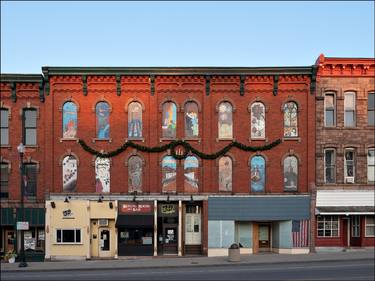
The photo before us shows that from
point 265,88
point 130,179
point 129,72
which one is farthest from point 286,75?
point 130,179

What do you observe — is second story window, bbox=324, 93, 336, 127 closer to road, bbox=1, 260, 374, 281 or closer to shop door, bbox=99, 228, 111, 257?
road, bbox=1, 260, 374, 281

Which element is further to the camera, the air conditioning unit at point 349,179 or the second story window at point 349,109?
the second story window at point 349,109

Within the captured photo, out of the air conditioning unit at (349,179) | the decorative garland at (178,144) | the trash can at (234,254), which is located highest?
the decorative garland at (178,144)

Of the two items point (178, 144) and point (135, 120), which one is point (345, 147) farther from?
point (135, 120)

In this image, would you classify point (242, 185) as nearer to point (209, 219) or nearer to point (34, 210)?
point (209, 219)

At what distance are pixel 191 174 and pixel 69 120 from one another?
8.60 metres

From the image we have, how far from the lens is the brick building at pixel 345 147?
3219cm

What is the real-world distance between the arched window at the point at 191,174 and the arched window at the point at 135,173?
2903 mm

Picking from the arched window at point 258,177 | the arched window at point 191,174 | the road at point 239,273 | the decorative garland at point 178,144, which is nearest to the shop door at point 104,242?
the decorative garland at point 178,144

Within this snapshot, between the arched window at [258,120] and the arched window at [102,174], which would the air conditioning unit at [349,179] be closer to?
the arched window at [258,120]

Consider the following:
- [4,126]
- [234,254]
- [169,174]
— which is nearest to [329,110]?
[169,174]

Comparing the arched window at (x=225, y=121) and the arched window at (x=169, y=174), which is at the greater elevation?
the arched window at (x=225, y=121)

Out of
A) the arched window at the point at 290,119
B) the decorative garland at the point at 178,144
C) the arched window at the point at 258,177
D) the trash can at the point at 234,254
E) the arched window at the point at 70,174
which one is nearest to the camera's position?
the trash can at the point at 234,254

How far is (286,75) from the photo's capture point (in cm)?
3234
